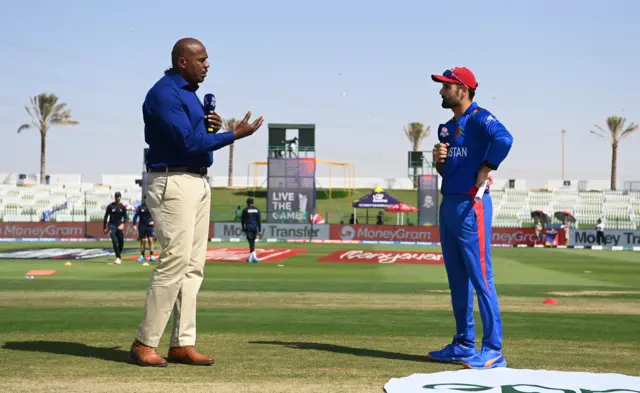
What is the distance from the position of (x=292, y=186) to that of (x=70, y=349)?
118ft

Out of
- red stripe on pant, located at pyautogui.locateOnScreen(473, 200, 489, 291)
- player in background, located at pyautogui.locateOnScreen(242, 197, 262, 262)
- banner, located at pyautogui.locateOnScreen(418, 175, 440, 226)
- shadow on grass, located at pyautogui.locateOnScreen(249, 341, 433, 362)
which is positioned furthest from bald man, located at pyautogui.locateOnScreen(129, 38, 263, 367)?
banner, located at pyautogui.locateOnScreen(418, 175, 440, 226)

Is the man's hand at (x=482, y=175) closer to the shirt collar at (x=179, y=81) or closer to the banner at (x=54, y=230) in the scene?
the shirt collar at (x=179, y=81)

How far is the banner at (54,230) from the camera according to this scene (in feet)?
140

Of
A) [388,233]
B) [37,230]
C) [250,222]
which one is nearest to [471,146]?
[250,222]

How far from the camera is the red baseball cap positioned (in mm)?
6824

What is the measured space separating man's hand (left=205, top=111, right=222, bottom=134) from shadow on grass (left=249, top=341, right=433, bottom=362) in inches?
79.0

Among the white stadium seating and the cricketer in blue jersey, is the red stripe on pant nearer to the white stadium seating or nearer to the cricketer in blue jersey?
the cricketer in blue jersey

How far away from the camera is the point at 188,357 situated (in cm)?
631

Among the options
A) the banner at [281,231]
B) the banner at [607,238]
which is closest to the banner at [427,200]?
the banner at [281,231]

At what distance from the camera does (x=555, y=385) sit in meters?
5.52

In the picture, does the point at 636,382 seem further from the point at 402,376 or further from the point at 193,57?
the point at 193,57

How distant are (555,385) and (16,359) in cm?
386

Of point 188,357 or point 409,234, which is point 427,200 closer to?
point 409,234

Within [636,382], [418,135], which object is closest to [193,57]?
[636,382]
